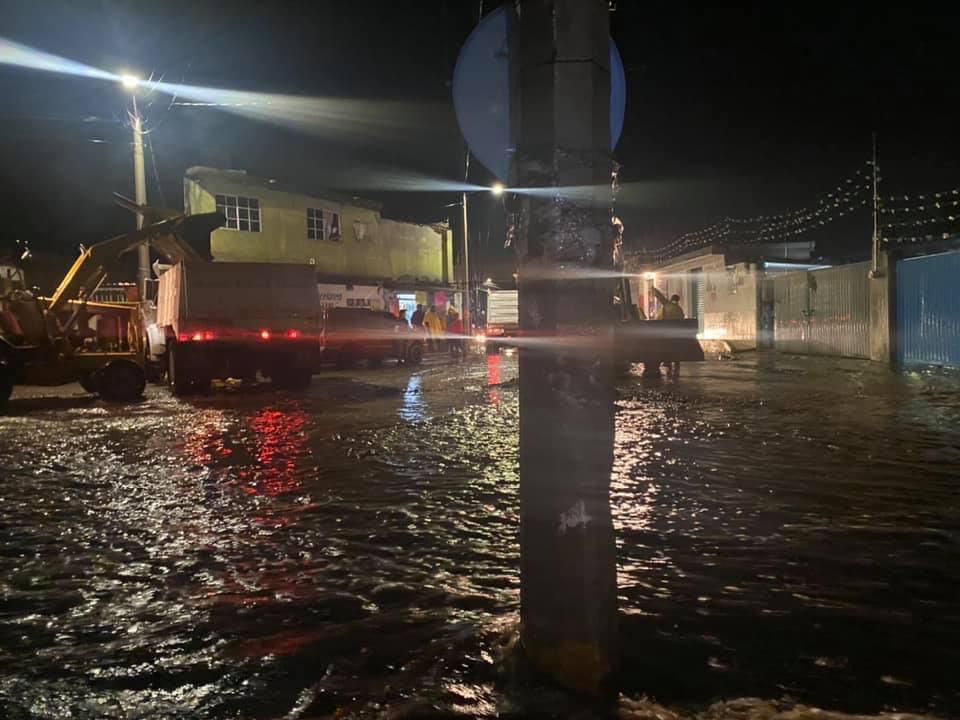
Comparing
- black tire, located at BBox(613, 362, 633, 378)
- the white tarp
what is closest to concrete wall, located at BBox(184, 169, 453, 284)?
the white tarp

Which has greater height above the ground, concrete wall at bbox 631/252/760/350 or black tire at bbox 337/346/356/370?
concrete wall at bbox 631/252/760/350

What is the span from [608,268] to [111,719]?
253cm

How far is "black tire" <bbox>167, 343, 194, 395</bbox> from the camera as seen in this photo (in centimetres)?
1376

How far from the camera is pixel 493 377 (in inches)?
669

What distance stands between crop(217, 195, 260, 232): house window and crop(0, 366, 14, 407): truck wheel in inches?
636

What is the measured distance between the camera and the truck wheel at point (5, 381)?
11992mm

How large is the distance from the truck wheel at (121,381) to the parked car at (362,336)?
7.23 meters

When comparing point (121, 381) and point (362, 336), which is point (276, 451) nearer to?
point (121, 381)

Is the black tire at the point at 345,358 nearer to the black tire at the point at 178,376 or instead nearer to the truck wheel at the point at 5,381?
the black tire at the point at 178,376

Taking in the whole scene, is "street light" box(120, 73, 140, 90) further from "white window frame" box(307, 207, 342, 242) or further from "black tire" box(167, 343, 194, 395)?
"white window frame" box(307, 207, 342, 242)

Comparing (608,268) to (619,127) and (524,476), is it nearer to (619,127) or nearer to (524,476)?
(619,127)

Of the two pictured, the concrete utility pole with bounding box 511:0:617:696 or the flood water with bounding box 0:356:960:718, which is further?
the flood water with bounding box 0:356:960:718

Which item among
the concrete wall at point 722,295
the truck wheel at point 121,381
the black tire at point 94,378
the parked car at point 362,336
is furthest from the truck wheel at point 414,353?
the black tire at point 94,378

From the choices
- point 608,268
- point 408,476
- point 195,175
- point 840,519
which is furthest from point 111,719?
point 195,175
